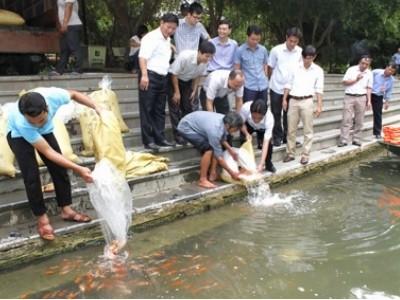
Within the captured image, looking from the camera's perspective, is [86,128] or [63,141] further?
[86,128]

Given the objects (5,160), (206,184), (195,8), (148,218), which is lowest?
(148,218)

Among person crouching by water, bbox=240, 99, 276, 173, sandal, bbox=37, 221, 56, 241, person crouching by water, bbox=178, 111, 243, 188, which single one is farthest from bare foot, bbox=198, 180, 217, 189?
sandal, bbox=37, 221, 56, 241

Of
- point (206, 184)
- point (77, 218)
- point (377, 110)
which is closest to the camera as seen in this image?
point (77, 218)

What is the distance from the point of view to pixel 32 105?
11.4ft

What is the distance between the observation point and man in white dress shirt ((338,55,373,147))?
7.68 metres

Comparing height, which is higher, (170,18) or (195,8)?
(195,8)

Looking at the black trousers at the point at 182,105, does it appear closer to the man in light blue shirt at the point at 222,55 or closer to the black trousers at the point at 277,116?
the man in light blue shirt at the point at 222,55

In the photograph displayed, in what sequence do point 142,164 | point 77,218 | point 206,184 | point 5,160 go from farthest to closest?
point 206,184
point 142,164
point 5,160
point 77,218

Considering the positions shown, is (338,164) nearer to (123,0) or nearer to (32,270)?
(32,270)

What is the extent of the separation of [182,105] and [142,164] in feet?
4.03

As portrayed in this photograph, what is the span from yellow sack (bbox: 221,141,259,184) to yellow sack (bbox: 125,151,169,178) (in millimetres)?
735

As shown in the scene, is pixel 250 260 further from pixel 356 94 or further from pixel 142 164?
pixel 356 94

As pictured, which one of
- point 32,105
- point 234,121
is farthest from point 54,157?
point 234,121

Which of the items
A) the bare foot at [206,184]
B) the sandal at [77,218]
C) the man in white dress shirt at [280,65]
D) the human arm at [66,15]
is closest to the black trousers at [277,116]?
the man in white dress shirt at [280,65]
